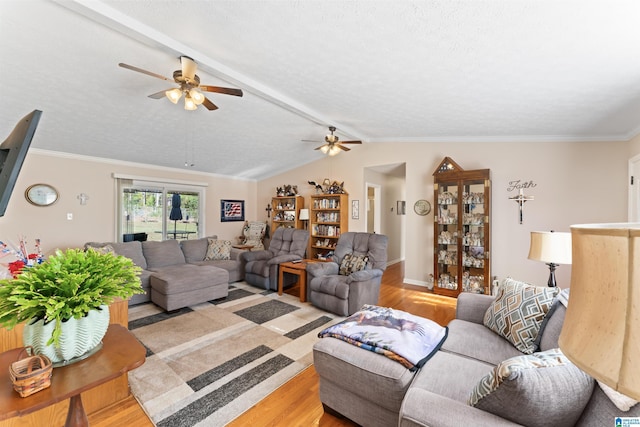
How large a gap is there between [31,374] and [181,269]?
342 cm

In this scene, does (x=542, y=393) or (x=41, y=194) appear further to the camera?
(x=41, y=194)

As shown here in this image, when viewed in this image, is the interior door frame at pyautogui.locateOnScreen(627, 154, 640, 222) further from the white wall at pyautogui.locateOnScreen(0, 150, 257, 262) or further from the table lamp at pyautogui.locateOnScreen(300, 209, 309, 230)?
the white wall at pyautogui.locateOnScreen(0, 150, 257, 262)

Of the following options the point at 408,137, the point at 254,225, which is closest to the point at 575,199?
the point at 408,137

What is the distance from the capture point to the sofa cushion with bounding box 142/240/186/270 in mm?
4406

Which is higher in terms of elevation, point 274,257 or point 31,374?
point 31,374

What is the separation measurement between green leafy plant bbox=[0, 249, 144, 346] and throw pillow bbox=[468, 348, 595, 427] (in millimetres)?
1527

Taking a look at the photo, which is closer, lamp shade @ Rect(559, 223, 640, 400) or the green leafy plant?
lamp shade @ Rect(559, 223, 640, 400)

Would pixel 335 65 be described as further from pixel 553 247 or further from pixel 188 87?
pixel 553 247

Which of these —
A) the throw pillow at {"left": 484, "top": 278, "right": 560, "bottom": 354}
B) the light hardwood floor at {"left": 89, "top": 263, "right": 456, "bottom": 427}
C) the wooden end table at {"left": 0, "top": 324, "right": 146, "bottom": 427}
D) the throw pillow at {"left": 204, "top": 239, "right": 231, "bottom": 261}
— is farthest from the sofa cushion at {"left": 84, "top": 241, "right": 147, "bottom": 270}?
the throw pillow at {"left": 484, "top": 278, "right": 560, "bottom": 354}

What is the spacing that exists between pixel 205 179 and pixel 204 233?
4.09ft

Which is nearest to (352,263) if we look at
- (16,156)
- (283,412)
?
(283,412)

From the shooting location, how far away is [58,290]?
977 mm

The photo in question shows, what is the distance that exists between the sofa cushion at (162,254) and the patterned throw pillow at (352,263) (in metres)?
2.88

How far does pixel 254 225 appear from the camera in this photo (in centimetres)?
687
